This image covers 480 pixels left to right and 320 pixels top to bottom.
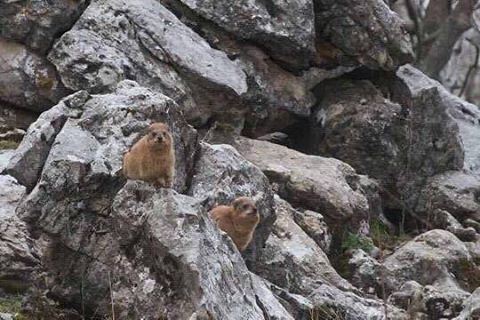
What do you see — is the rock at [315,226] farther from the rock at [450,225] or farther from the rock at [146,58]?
Answer: the rock at [450,225]

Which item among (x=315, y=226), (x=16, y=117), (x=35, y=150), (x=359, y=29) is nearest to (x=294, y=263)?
(x=315, y=226)

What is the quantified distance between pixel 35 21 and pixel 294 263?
5.57 metres

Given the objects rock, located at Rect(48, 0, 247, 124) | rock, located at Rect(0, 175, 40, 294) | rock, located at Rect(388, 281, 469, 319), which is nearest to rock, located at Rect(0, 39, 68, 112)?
rock, located at Rect(48, 0, 247, 124)

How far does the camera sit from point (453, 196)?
59.5ft

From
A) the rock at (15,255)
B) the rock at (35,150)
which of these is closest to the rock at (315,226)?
the rock at (35,150)

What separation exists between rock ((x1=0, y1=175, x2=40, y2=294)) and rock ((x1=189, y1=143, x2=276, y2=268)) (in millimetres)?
2338

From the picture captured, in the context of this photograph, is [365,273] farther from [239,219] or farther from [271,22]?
[271,22]

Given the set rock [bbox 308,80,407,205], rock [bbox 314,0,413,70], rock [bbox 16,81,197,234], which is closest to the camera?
rock [bbox 16,81,197,234]

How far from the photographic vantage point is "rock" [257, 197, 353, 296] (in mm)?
13211

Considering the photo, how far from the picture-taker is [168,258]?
10.2m

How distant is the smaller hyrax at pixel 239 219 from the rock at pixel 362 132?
5285 mm

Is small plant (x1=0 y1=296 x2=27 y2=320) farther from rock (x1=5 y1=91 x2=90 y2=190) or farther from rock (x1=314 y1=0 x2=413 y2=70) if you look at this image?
rock (x1=314 y1=0 x2=413 y2=70)

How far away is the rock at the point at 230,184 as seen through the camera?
13.3 meters

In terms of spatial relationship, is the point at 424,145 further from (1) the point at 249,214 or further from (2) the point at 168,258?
(2) the point at 168,258
